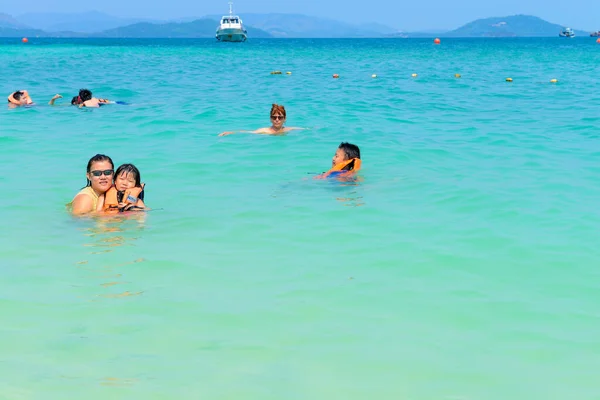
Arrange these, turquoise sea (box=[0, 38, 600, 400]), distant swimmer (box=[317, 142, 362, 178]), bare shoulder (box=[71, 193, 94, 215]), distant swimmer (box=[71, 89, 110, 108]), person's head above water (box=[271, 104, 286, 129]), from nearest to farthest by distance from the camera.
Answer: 1. turquoise sea (box=[0, 38, 600, 400])
2. bare shoulder (box=[71, 193, 94, 215])
3. distant swimmer (box=[317, 142, 362, 178])
4. person's head above water (box=[271, 104, 286, 129])
5. distant swimmer (box=[71, 89, 110, 108])

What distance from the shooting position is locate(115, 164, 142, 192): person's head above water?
26.1 feet

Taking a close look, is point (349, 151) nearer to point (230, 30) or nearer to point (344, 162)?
point (344, 162)

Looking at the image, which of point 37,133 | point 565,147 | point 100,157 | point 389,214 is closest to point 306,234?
point 389,214

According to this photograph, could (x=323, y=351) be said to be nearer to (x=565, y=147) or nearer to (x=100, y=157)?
(x=100, y=157)

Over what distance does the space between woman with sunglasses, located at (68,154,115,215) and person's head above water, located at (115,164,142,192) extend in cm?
10

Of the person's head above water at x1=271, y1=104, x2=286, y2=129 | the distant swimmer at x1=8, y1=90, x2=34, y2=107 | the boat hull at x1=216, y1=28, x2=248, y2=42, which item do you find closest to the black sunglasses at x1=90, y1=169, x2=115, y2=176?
the person's head above water at x1=271, y1=104, x2=286, y2=129

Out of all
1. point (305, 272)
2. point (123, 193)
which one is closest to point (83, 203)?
point (123, 193)

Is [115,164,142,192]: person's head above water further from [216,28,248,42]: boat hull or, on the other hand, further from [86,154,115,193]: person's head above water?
[216,28,248,42]: boat hull

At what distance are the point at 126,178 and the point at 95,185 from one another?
1.10ft

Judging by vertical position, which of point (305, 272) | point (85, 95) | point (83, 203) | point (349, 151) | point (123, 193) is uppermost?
point (85, 95)

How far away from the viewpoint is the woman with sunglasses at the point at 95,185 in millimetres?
7750

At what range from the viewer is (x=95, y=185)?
26.0 feet

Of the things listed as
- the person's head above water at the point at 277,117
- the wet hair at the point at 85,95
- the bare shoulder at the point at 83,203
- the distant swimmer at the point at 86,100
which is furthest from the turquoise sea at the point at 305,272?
the wet hair at the point at 85,95

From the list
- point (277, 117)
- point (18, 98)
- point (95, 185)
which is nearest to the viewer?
point (95, 185)
